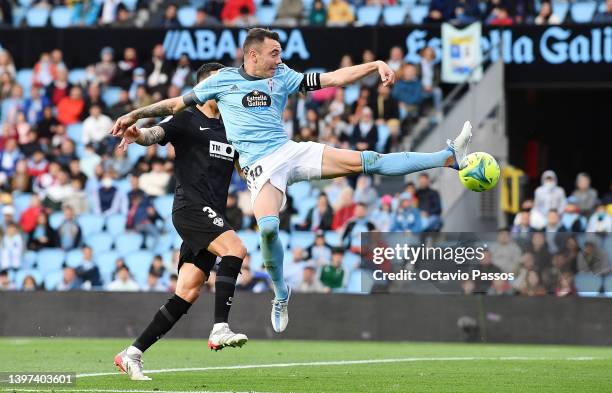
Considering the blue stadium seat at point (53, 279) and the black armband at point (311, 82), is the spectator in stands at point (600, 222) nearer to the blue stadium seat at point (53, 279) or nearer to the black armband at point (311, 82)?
the blue stadium seat at point (53, 279)

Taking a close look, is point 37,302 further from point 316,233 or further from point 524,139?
point 524,139

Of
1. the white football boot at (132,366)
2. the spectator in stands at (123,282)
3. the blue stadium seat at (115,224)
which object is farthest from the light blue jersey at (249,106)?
the blue stadium seat at (115,224)

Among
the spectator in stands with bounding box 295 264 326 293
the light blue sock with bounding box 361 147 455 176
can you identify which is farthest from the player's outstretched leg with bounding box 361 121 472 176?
the spectator in stands with bounding box 295 264 326 293

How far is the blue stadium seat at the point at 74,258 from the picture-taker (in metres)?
20.8

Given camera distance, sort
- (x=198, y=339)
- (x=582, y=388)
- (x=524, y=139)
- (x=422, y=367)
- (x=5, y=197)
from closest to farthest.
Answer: (x=582, y=388), (x=422, y=367), (x=198, y=339), (x=5, y=197), (x=524, y=139)

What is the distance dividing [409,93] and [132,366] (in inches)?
512

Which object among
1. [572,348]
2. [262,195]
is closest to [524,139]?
[572,348]

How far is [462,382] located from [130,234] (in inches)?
462

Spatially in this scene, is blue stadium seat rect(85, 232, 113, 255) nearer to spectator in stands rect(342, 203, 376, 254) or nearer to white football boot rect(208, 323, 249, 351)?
spectator in stands rect(342, 203, 376, 254)

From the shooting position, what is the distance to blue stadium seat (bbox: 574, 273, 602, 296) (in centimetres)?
1680

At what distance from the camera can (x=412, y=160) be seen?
10008mm

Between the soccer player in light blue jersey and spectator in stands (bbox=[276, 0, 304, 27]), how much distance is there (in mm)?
13903

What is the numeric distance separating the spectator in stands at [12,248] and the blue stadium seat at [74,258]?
0.76 metres

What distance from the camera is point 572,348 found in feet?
54.4
